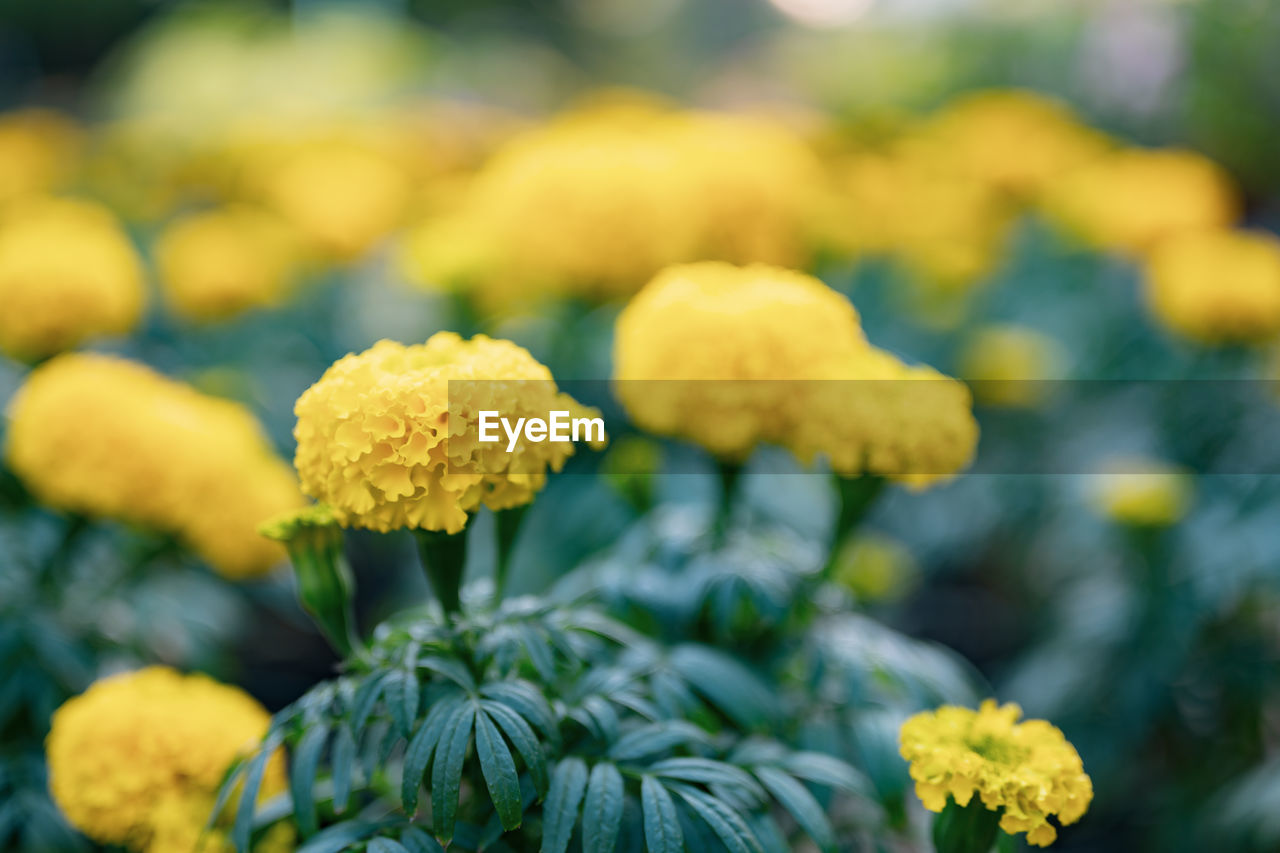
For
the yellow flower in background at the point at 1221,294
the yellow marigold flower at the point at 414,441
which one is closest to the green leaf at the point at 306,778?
the yellow marigold flower at the point at 414,441

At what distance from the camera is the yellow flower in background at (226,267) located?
7.67 ft

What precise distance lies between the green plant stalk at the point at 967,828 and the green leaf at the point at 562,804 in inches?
15.7

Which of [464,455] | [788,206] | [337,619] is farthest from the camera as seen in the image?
[788,206]

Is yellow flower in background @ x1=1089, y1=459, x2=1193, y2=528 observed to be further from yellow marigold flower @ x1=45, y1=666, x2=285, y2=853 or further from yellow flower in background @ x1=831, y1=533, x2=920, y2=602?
yellow marigold flower @ x1=45, y1=666, x2=285, y2=853

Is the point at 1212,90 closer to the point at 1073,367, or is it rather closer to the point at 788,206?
the point at 1073,367

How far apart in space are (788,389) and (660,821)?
1.81ft

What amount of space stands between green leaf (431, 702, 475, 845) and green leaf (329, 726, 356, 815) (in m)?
0.11

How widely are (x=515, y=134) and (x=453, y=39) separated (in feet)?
23.6

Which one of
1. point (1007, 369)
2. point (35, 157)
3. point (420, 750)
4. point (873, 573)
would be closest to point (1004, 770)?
point (420, 750)

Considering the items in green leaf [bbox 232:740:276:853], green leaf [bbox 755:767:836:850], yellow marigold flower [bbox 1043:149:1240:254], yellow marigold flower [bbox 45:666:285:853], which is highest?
yellow marigold flower [bbox 1043:149:1240:254]

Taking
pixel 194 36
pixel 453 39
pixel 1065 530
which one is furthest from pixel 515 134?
pixel 453 39

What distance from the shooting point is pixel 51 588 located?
5.03 feet

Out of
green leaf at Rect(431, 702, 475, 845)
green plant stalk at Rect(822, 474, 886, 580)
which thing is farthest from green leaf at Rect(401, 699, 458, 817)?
green plant stalk at Rect(822, 474, 886, 580)

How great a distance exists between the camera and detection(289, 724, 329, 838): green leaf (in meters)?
0.95
